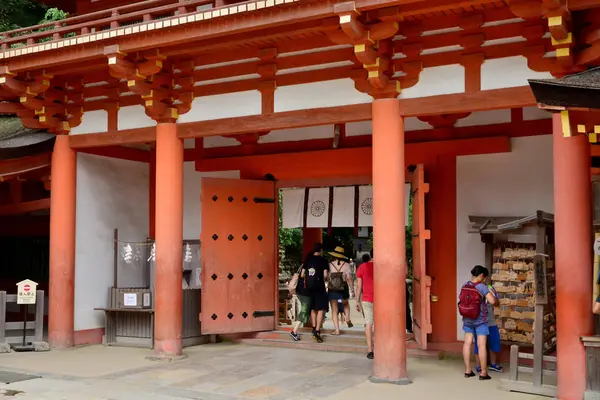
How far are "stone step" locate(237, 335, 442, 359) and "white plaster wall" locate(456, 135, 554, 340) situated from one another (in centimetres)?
62

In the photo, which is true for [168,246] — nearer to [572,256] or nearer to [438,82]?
[438,82]

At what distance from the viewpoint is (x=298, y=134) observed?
12.1 meters

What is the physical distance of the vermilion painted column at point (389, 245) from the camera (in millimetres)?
8227

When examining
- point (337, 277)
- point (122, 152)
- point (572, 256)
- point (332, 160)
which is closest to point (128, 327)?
point (122, 152)

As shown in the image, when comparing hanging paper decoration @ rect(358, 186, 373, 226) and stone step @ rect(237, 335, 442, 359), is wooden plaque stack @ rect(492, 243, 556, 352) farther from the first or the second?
hanging paper decoration @ rect(358, 186, 373, 226)

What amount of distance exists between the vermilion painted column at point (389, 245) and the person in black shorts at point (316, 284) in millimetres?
2981

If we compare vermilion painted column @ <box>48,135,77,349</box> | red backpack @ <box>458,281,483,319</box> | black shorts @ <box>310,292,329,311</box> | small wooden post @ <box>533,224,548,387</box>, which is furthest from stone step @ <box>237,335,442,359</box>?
vermilion painted column @ <box>48,135,77,349</box>

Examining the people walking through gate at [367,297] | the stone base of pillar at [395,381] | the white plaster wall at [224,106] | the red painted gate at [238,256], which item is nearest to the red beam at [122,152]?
the red painted gate at [238,256]

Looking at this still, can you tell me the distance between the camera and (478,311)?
8328mm

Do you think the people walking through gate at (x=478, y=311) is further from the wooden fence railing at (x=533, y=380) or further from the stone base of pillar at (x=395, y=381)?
the stone base of pillar at (x=395, y=381)

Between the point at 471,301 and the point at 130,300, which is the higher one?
the point at 471,301

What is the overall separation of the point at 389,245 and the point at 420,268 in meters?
1.63

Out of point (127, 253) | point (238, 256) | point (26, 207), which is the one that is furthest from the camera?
point (127, 253)

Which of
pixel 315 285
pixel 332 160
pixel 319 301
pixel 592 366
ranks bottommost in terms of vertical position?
pixel 592 366
